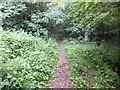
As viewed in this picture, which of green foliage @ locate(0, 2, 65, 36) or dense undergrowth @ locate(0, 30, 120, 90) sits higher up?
green foliage @ locate(0, 2, 65, 36)

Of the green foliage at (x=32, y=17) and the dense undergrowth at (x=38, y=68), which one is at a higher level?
the green foliage at (x=32, y=17)

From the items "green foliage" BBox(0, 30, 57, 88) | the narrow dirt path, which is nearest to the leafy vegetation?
"green foliage" BBox(0, 30, 57, 88)

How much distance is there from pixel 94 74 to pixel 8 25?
20.3 ft

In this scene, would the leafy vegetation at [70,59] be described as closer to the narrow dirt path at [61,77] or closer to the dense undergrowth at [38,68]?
the dense undergrowth at [38,68]

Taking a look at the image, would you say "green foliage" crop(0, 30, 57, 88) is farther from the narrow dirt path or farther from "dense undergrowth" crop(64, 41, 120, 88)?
"dense undergrowth" crop(64, 41, 120, 88)

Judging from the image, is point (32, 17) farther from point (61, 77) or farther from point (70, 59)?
point (61, 77)

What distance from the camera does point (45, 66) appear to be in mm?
5793

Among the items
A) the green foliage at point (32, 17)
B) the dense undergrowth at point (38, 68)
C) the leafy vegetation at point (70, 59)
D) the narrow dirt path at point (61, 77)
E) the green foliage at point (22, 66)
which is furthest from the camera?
the green foliage at point (32, 17)

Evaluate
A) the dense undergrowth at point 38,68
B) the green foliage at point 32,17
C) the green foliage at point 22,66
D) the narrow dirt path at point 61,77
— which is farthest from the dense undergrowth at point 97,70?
the green foliage at point 32,17

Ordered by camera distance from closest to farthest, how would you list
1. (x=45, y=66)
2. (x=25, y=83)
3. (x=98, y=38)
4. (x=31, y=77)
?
Answer: (x=25, y=83) < (x=31, y=77) < (x=45, y=66) < (x=98, y=38)

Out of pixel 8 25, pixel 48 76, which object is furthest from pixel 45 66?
pixel 8 25

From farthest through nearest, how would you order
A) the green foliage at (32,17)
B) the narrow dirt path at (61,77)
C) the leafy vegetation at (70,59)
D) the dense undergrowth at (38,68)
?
the green foliage at (32,17) → the narrow dirt path at (61,77) → the leafy vegetation at (70,59) → the dense undergrowth at (38,68)

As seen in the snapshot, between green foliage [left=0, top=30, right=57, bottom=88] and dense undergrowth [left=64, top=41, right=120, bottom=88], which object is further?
dense undergrowth [left=64, top=41, right=120, bottom=88]

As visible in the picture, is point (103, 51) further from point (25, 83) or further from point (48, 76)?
point (25, 83)
